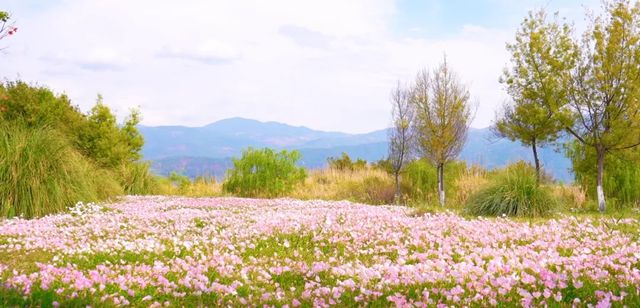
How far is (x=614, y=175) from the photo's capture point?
22.0 m

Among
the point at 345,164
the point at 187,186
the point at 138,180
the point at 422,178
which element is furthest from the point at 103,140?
the point at 345,164

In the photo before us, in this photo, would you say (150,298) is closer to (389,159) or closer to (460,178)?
(389,159)

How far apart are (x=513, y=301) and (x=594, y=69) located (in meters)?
16.3

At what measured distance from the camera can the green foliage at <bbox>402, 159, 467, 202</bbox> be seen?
1032 inches

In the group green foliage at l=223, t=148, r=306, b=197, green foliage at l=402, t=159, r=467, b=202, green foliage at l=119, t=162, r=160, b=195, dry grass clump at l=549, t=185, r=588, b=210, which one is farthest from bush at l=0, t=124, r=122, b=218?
dry grass clump at l=549, t=185, r=588, b=210

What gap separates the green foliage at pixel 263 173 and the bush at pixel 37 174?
474 inches

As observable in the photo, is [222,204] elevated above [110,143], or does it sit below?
below

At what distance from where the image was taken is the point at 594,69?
19250 mm

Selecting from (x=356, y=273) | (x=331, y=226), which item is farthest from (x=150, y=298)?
(x=331, y=226)

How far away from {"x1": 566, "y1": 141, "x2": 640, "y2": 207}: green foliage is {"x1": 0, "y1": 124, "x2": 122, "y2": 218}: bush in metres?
18.7

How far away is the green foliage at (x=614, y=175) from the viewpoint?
2123cm

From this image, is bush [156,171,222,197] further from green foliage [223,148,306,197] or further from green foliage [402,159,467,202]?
green foliage [402,159,467,202]

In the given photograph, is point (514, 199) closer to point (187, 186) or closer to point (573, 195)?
point (573, 195)

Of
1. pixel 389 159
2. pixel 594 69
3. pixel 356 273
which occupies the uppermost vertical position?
pixel 594 69
